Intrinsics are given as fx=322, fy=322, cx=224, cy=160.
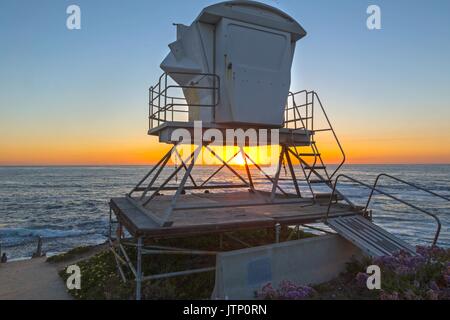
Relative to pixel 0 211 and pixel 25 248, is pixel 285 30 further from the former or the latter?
pixel 0 211

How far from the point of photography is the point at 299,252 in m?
8.16

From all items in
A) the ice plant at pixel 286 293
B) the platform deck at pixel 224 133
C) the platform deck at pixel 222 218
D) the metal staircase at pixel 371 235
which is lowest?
the ice plant at pixel 286 293

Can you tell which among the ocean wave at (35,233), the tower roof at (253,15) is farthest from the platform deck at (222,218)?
the ocean wave at (35,233)

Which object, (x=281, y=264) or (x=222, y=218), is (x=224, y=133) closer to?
(x=222, y=218)

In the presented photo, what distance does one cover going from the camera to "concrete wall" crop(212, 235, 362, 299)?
23.2 ft

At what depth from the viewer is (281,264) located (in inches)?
308

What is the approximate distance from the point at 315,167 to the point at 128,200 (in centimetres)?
749

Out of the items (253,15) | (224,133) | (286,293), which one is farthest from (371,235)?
(253,15)

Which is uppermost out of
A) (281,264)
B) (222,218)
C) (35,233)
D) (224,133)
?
(224,133)

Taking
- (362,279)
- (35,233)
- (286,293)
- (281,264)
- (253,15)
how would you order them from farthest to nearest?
(35,233) < (253,15) < (281,264) < (362,279) < (286,293)

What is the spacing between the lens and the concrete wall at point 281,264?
7078 millimetres

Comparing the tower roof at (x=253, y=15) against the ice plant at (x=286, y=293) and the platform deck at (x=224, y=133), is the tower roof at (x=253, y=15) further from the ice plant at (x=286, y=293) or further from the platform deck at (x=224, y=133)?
the ice plant at (x=286, y=293)
